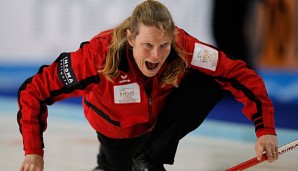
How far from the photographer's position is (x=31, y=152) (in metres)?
1.86

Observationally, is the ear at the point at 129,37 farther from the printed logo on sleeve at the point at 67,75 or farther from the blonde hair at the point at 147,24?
the printed logo on sleeve at the point at 67,75

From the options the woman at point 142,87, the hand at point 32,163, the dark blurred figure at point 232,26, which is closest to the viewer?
the hand at point 32,163

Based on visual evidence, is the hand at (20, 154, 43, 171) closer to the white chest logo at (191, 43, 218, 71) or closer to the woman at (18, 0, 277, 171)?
the woman at (18, 0, 277, 171)

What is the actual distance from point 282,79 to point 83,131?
1.49 meters

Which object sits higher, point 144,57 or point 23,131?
point 144,57

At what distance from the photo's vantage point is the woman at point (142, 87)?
192cm

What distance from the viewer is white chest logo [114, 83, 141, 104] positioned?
2104 mm

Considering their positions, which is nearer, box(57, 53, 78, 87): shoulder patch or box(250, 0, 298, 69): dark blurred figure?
box(57, 53, 78, 87): shoulder patch

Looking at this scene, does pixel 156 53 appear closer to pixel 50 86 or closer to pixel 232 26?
pixel 50 86

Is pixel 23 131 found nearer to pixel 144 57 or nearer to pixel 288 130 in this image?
pixel 144 57

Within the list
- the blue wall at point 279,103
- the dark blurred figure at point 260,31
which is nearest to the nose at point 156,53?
the blue wall at point 279,103

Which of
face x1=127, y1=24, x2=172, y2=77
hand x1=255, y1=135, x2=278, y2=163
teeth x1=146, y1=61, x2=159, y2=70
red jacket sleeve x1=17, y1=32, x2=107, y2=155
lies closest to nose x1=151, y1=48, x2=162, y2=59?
face x1=127, y1=24, x2=172, y2=77

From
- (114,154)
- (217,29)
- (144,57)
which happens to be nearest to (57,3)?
(217,29)

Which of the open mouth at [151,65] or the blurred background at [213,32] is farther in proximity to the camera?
the blurred background at [213,32]
